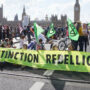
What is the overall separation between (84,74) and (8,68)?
287cm

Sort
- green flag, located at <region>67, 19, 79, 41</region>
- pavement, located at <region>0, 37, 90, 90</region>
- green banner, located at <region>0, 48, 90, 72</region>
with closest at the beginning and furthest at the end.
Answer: pavement, located at <region>0, 37, 90, 90</region>
green banner, located at <region>0, 48, 90, 72</region>
green flag, located at <region>67, 19, 79, 41</region>

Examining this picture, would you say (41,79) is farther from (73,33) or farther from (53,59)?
(73,33)

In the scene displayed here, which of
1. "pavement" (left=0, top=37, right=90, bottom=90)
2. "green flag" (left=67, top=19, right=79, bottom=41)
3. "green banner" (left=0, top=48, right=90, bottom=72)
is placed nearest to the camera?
"pavement" (left=0, top=37, right=90, bottom=90)

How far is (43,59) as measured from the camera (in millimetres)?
8867

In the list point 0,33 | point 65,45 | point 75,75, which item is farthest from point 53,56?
point 0,33

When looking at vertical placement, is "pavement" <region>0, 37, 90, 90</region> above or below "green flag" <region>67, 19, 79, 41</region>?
below

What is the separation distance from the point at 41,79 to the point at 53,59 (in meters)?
0.90

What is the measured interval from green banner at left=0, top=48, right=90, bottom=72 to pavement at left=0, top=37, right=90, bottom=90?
253 millimetres

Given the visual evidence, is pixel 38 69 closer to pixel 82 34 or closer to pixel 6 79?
pixel 6 79

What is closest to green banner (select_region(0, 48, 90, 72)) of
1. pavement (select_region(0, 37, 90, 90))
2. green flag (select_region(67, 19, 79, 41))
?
pavement (select_region(0, 37, 90, 90))

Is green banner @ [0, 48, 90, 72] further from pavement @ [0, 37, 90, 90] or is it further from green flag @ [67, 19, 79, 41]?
green flag @ [67, 19, 79, 41]

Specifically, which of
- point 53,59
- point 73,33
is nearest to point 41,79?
point 53,59

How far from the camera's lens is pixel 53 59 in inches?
344

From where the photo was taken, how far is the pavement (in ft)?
23.5
